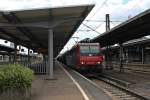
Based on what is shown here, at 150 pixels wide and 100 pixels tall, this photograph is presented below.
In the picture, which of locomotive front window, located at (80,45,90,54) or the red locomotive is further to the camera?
locomotive front window, located at (80,45,90,54)

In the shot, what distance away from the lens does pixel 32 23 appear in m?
24.8

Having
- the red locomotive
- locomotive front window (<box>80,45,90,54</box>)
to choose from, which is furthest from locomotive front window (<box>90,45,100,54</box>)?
locomotive front window (<box>80,45,90,54</box>)

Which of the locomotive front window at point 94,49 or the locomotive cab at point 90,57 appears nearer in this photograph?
the locomotive cab at point 90,57

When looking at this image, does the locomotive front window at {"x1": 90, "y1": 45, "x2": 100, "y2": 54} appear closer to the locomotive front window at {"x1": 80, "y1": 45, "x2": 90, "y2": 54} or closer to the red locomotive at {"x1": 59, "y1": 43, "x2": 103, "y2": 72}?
the red locomotive at {"x1": 59, "y1": 43, "x2": 103, "y2": 72}

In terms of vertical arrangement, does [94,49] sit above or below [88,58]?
above

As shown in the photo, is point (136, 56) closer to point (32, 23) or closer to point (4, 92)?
point (32, 23)

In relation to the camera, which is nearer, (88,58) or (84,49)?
(88,58)

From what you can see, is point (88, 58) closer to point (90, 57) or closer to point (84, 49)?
point (90, 57)

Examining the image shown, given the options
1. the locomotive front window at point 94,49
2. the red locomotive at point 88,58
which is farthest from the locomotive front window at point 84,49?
the locomotive front window at point 94,49

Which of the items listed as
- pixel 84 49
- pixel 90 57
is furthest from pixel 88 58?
pixel 84 49

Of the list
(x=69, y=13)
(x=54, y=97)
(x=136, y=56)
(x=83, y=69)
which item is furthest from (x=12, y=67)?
(x=136, y=56)

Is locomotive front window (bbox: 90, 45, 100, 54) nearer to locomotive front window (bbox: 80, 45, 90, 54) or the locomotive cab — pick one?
the locomotive cab

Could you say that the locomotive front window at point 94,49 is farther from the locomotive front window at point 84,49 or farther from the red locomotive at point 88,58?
the locomotive front window at point 84,49

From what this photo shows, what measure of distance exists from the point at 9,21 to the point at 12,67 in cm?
1136
